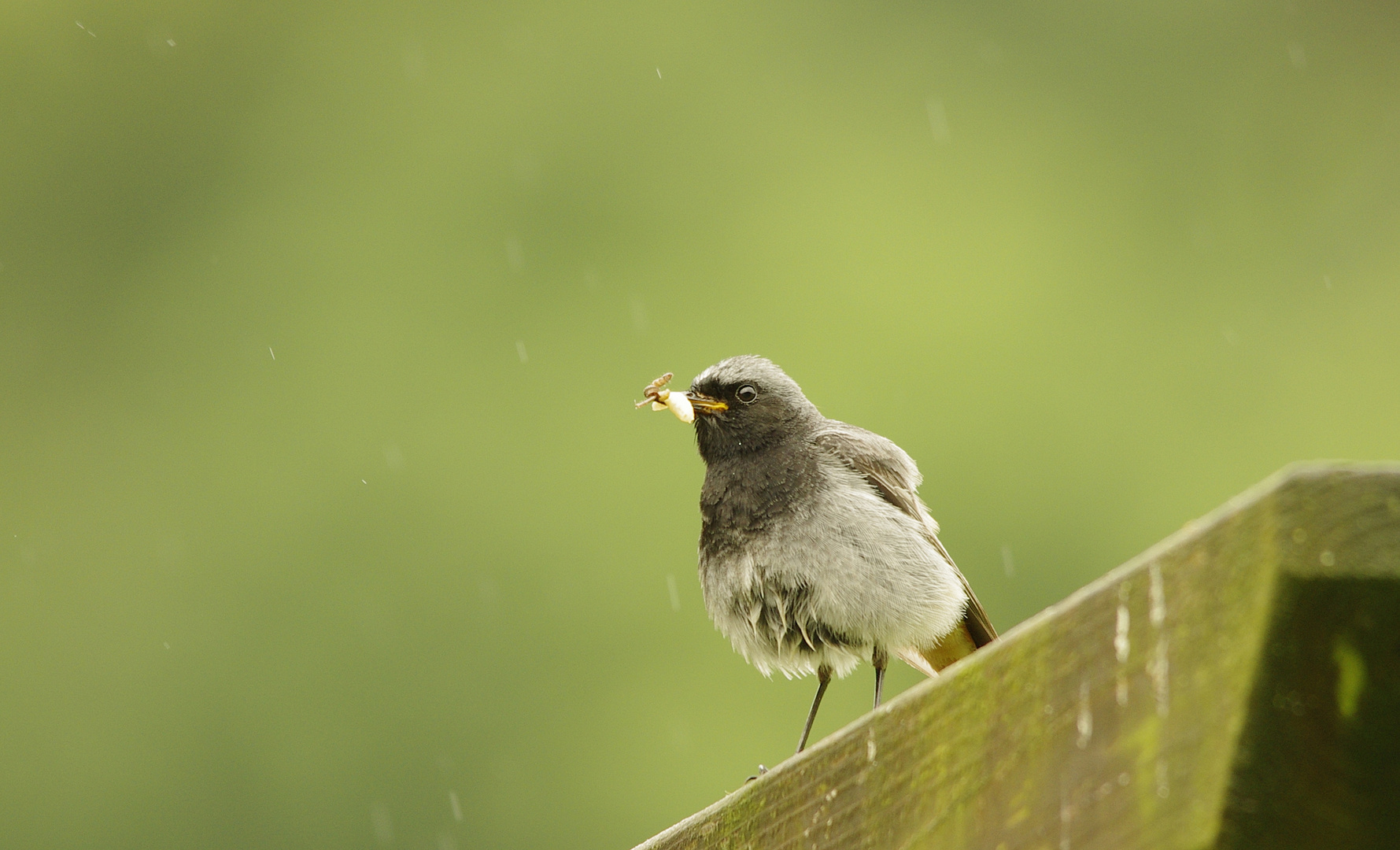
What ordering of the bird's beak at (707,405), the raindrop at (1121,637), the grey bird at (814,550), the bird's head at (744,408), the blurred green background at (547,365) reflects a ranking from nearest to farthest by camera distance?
the raindrop at (1121,637) → the grey bird at (814,550) → the bird's head at (744,408) → the bird's beak at (707,405) → the blurred green background at (547,365)

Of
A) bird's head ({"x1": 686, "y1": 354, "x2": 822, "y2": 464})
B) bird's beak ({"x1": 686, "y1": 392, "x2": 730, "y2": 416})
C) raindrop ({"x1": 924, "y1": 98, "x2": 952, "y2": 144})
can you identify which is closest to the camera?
bird's head ({"x1": 686, "y1": 354, "x2": 822, "y2": 464})

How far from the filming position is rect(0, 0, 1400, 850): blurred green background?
19719mm

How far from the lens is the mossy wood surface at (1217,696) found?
4.48 feet

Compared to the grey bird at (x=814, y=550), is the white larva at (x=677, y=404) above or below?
above

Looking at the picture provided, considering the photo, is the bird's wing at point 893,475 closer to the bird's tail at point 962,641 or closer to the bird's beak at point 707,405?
the bird's tail at point 962,641

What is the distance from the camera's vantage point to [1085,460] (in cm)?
2188

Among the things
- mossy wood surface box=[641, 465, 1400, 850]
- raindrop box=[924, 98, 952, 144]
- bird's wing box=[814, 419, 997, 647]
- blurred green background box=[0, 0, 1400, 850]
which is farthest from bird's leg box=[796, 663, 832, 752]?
raindrop box=[924, 98, 952, 144]

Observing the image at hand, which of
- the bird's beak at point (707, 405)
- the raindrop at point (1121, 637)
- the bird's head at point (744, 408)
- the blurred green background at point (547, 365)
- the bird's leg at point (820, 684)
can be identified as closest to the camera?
the raindrop at point (1121, 637)

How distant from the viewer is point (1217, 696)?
144cm

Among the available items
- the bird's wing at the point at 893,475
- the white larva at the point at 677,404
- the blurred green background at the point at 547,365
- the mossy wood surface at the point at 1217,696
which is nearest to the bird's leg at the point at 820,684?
the bird's wing at the point at 893,475

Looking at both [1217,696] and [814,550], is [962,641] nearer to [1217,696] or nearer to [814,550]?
[814,550]

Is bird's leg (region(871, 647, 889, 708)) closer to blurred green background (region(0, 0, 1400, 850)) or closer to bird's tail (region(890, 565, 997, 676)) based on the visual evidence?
bird's tail (region(890, 565, 997, 676))

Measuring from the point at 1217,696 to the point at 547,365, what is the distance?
2177 centimetres

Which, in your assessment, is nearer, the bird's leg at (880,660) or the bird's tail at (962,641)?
the bird's leg at (880,660)
